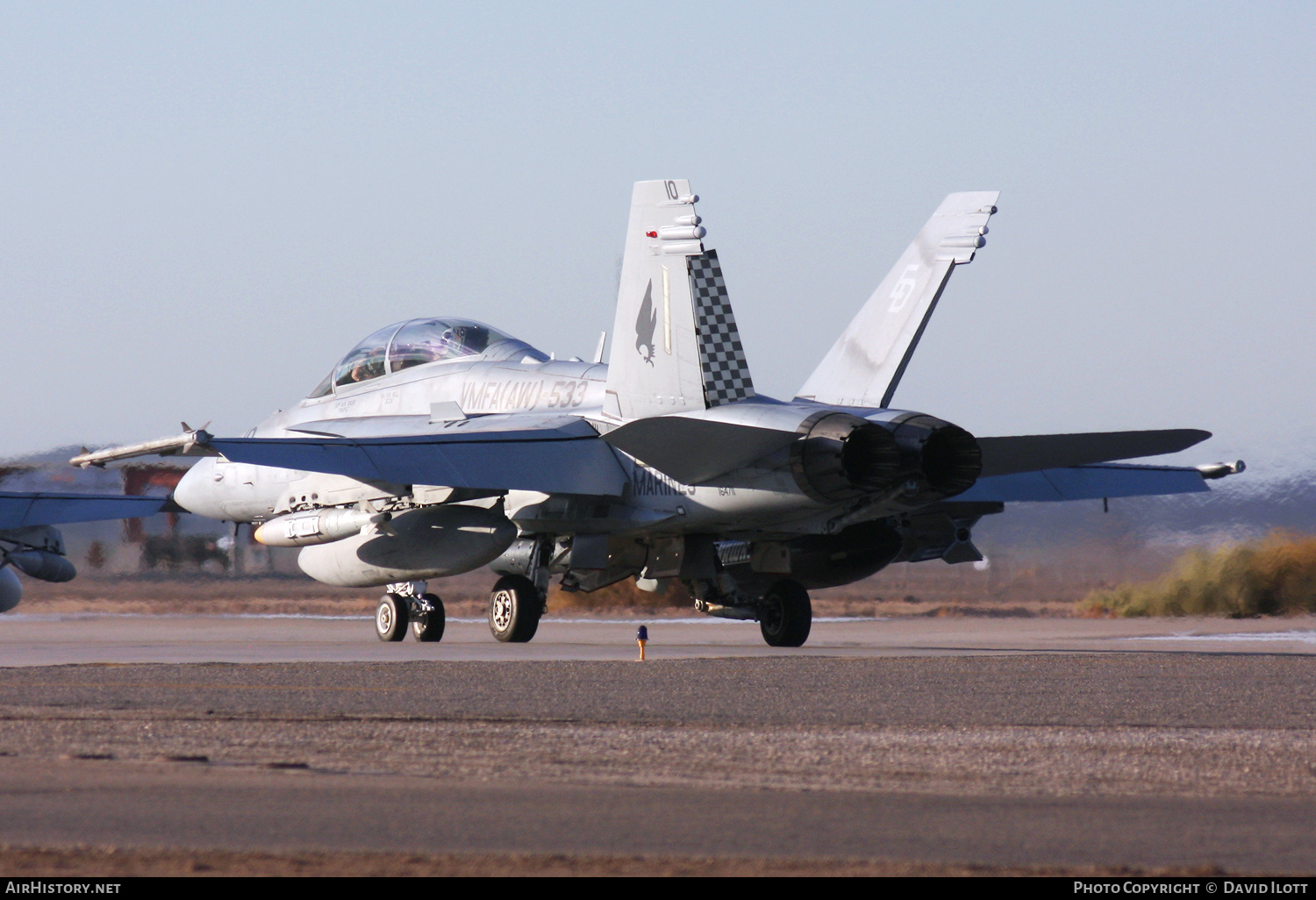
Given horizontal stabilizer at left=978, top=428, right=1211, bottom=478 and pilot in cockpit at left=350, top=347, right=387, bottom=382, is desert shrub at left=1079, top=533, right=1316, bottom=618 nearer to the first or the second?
horizontal stabilizer at left=978, top=428, right=1211, bottom=478

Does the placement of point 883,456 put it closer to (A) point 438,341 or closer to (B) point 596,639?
(A) point 438,341

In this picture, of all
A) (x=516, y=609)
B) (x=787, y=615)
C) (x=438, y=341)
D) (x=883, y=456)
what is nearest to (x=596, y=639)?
(x=516, y=609)

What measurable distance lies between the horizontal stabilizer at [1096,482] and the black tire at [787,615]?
3218mm

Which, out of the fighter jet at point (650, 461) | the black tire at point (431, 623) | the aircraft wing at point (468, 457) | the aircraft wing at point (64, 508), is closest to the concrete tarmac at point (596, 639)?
the black tire at point (431, 623)

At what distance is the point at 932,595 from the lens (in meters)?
30.9

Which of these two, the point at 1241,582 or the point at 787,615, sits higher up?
the point at 787,615

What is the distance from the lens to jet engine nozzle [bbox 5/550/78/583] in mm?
27188

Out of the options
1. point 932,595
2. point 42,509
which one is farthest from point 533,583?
point 932,595

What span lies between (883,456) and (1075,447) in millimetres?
1858

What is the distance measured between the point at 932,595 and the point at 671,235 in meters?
15.5

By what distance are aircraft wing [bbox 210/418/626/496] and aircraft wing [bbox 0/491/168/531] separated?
977 centimetres

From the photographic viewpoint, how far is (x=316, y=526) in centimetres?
2050

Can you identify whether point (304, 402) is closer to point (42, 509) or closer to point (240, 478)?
point (240, 478)

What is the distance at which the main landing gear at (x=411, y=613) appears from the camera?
66.8 feet
